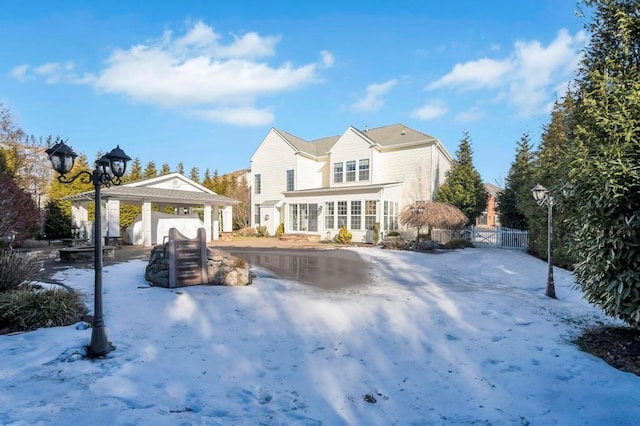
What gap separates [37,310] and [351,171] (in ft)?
67.6

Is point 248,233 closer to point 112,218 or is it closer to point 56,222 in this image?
point 112,218

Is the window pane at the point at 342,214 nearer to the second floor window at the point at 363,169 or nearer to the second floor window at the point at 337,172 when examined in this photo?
the second floor window at the point at 363,169

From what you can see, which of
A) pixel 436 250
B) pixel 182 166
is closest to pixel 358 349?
pixel 436 250

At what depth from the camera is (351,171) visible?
23500 mm

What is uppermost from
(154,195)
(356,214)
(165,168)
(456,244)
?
(165,168)

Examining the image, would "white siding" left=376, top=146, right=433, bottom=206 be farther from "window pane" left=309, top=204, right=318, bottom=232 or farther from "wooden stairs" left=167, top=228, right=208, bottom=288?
"wooden stairs" left=167, top=228, right=208, bottom=288

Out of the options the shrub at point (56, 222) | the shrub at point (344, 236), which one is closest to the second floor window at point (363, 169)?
the shrub at point (344, 236)

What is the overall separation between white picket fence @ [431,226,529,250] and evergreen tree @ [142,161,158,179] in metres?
27.6

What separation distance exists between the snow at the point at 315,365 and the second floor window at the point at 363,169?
1653cm

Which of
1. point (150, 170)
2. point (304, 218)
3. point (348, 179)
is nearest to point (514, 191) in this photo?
point (348, 179)

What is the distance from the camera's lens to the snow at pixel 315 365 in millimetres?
3051

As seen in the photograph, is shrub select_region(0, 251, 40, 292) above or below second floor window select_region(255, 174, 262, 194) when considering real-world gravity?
below

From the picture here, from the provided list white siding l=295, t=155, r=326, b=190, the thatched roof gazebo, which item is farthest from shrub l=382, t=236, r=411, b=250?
white siding l=295, t=155, r=326, b=190

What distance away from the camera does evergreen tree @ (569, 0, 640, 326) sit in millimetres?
4172
